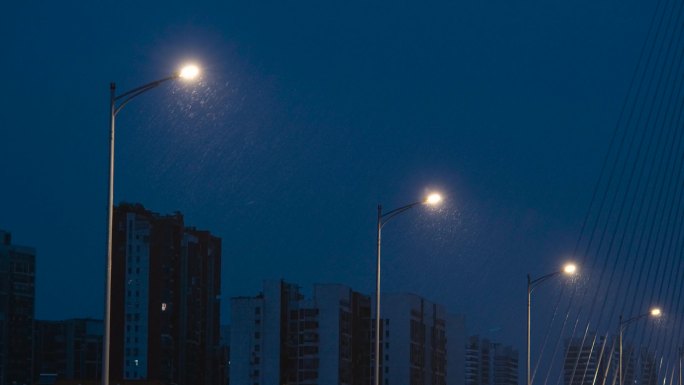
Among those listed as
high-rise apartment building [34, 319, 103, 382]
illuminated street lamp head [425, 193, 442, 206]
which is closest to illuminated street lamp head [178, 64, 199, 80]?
illuminated street lamp head [425, 193, 442, 206]

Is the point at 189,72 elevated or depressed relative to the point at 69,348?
elevated

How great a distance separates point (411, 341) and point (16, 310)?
110 feet

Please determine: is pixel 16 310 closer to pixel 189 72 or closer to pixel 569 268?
pixel 569 268

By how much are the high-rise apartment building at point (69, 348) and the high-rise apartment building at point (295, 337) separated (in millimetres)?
19301

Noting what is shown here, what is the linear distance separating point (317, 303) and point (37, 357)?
29.8 m

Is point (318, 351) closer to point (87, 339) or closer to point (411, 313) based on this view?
point (411, 313)

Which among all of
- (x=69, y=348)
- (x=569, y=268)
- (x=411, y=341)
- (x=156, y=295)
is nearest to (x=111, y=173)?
(x=569, y=268)

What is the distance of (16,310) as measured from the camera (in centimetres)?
12288

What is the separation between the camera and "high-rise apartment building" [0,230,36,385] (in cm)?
12031

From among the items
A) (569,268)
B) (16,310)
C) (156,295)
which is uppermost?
(156,295)

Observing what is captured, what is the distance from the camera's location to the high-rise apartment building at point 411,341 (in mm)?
118000

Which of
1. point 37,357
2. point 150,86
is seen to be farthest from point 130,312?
point 150,86

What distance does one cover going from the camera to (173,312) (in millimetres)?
128375

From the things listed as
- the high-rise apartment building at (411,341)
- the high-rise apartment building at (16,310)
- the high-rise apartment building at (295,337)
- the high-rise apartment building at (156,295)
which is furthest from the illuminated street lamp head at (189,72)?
the high-rise apartment building at (16,310)
